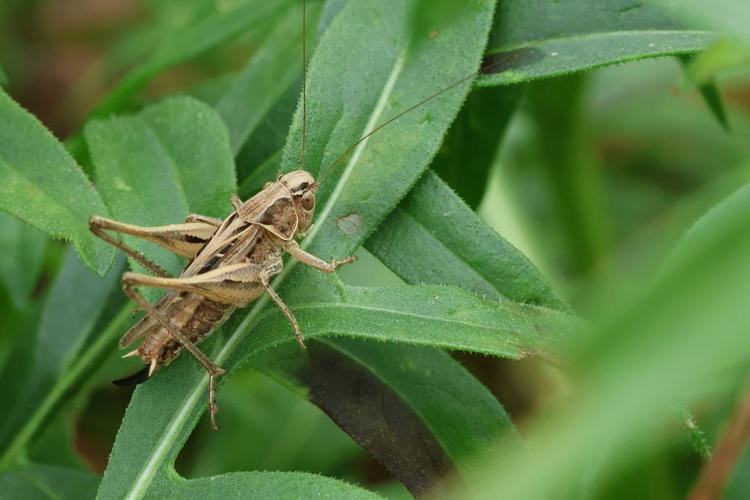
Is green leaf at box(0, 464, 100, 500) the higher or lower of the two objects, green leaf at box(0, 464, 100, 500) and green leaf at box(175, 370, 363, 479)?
the higher

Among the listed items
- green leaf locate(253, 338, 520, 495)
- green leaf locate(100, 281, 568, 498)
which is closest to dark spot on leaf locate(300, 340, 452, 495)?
green leaf locate(253, 338, 520, 495)

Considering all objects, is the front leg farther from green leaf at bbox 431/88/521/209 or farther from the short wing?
green leaf at bbox 431/88/521/209

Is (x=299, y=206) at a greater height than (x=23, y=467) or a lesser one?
greater

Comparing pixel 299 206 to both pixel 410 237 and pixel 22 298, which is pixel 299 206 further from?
pixel 22 298

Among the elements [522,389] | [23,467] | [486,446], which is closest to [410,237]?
[486,446]

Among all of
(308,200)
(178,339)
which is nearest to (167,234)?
(178,339)
